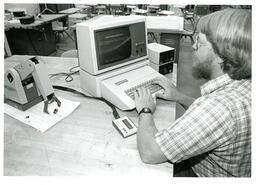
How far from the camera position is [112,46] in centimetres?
125

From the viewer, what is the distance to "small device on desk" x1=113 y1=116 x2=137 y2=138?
989 mm

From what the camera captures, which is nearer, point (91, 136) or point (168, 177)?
point (168, 177)

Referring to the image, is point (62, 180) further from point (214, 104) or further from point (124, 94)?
point (214, 104)

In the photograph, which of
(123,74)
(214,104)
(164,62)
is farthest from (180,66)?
(214,104)

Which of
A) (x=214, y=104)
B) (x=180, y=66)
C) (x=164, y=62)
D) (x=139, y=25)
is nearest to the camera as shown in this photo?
(x=214, y=104)

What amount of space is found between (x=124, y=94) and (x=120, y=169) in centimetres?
45

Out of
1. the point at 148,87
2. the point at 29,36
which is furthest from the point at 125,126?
the point at 29,36

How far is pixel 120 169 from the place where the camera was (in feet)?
2.68

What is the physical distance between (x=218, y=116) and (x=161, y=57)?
84 cm

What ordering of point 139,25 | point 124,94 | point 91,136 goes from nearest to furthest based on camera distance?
point 91,136
point 124,94
point 139,25

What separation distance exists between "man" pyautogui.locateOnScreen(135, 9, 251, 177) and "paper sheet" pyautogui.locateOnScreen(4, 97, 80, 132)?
0.48 meters

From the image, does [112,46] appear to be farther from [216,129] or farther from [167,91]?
[216,129]

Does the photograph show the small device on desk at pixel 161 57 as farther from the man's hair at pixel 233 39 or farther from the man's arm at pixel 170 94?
the man's hair at pixel 233 39

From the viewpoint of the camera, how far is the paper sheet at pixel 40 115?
42.3 inches
